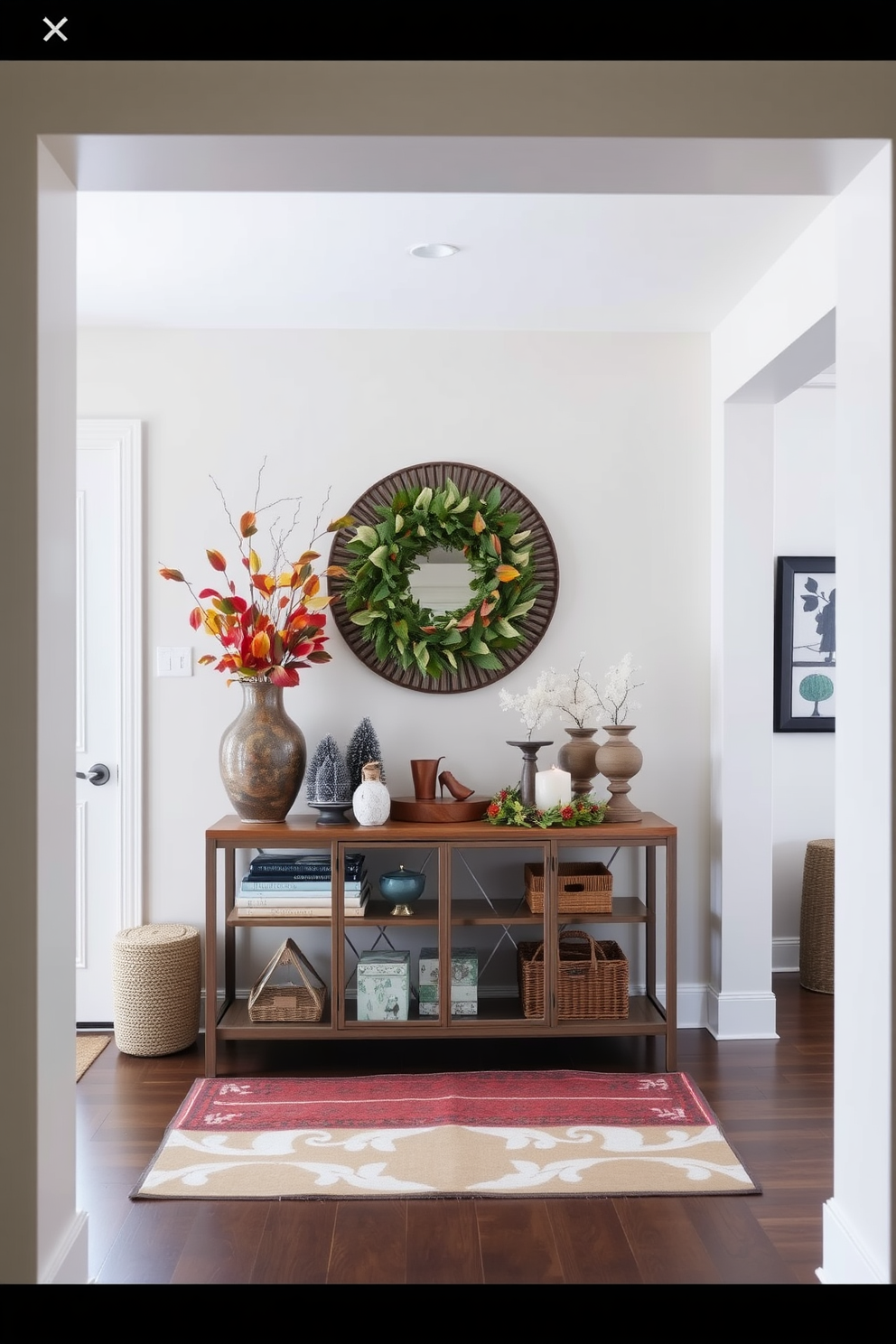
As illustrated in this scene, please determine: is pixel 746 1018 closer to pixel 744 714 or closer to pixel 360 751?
pixel 744 714

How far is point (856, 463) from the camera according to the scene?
82.6 inches

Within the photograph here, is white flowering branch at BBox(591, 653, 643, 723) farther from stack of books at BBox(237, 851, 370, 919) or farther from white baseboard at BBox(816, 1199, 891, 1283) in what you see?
white baseboard at BBox(816, 1199, 891, 1283)

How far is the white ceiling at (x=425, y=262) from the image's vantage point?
109 inches

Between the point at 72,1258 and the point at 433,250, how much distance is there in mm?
2636

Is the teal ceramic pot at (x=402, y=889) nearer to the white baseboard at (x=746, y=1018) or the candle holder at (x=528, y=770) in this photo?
the candle holder at (x=528, y=770)

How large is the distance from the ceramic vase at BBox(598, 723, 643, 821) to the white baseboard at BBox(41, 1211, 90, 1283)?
201 centimetres

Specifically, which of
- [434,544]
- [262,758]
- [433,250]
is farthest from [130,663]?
[433,250]

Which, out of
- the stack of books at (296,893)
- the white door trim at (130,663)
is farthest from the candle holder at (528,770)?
the white door trim at (130,663)

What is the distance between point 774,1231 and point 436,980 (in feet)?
4.36

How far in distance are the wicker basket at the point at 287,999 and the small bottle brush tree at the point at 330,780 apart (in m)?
0.48

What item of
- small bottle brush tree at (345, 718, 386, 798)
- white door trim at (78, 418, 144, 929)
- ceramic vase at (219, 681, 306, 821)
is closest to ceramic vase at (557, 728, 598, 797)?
small bottle brush tree at (345, 718, 386, 798)

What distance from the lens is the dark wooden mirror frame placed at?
3.82m
